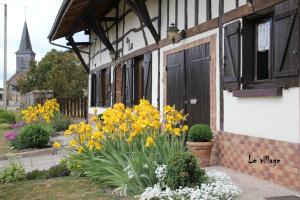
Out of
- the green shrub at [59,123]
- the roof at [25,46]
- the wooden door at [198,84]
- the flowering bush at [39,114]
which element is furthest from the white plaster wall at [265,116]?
the roof at [25,46]

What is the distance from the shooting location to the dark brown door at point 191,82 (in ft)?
28.3

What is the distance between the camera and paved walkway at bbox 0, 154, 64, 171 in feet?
29.9

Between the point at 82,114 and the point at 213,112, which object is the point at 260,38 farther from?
the point at 82,114

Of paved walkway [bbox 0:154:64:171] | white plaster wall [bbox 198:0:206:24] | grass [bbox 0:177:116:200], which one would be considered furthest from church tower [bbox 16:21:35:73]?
grass [bbox 0:177:116:200]

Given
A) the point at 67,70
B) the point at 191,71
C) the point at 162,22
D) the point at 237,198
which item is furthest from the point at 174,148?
the point at 67,70

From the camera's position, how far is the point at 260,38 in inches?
276

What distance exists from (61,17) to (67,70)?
2079 cm

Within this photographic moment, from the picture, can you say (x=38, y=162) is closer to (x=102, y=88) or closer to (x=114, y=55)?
(x=114, y=55)

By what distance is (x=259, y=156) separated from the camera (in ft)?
21.7

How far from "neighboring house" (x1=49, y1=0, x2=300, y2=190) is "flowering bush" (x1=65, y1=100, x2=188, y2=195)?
122 cm

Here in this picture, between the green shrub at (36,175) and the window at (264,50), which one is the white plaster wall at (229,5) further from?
the green shrub at (36,175)

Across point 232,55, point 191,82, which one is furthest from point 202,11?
point 232,55

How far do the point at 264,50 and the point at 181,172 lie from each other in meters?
2.73

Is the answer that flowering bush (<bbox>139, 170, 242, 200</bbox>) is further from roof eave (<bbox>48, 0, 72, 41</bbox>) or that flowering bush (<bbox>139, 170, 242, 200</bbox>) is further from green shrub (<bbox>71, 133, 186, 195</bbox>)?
roof eave (<bbox>48, 0, 72, 41</bbox>)
